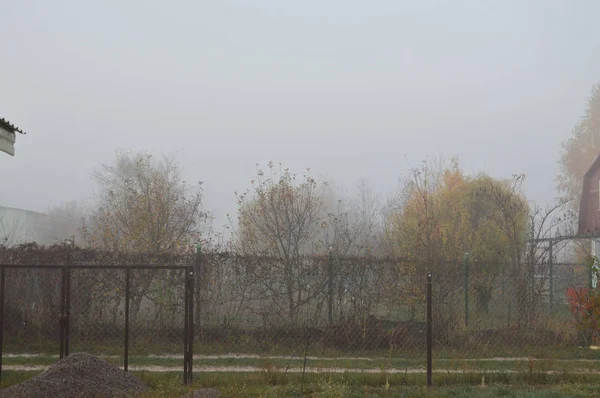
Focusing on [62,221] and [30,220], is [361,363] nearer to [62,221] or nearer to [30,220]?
[30,220]

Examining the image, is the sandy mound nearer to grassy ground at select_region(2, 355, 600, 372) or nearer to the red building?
grassy ground at select_region(2, 355, 600, 372)

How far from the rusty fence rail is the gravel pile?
424 cm

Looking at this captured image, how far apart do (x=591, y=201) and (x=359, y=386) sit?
74.2ft

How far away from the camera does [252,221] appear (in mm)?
14602

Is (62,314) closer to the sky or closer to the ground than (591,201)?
closer to the ground

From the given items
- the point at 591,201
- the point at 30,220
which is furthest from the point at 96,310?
the point at 30,220

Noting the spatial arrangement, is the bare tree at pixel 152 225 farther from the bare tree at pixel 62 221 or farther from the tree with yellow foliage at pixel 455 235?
the bare tree at pixel 62 221

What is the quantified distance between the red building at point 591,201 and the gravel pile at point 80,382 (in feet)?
78.2

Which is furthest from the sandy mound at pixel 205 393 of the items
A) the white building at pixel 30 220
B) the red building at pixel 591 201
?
the white building at pixel 30 220

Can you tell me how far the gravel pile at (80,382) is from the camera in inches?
289

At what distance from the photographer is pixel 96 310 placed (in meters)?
13.1

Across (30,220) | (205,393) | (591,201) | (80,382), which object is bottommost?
(205,393)

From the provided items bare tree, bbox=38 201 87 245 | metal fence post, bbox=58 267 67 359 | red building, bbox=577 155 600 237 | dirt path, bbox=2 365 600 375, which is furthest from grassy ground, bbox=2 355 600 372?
bare tree, bbox=38 201 87 245

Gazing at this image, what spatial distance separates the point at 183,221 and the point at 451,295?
284 inches
